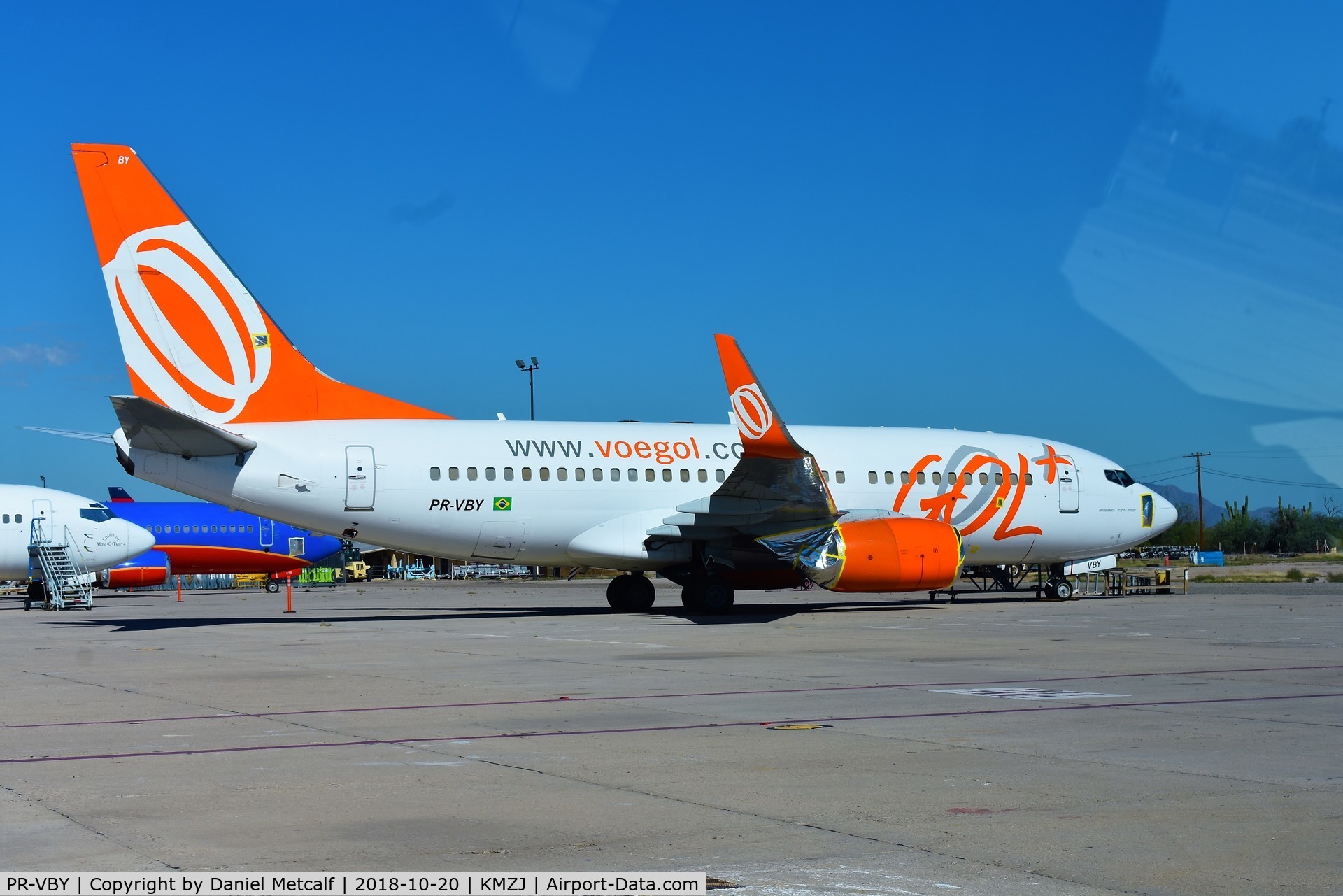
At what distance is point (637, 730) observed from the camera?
9.86 metres

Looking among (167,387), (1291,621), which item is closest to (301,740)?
(167,387)

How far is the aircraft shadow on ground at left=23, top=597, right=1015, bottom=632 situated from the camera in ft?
83.3

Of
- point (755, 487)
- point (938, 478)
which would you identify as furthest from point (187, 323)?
point (938, 478)

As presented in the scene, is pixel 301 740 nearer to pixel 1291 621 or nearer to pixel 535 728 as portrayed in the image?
pixel 535 728

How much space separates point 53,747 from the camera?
9164 millimetres

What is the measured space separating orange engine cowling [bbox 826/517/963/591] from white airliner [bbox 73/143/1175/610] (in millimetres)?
41

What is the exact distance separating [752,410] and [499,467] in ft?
18.9

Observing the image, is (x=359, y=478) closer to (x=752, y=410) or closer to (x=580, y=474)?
(x=580, y=474)

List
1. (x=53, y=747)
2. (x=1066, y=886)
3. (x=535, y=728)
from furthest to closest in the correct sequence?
(x=535, y=728), (x=53, y=747), (x=1066, y=886)

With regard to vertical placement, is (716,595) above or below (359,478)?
below

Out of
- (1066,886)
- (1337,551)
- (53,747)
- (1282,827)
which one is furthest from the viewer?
(1337,551)

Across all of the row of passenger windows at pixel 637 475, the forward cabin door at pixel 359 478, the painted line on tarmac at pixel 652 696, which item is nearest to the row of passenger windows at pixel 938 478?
the row of passenger windows at pixel 637 475

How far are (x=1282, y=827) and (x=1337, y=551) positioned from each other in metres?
110

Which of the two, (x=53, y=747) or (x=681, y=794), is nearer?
(x=681, y=794)
